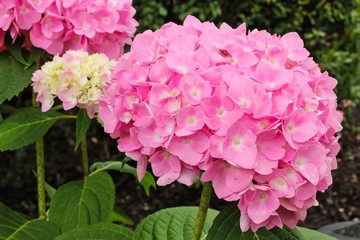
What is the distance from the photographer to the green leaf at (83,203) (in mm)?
1860

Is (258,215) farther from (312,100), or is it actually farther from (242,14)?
(242,14)

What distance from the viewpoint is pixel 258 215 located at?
4.33 ft

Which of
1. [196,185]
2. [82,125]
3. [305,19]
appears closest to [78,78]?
[82,125]

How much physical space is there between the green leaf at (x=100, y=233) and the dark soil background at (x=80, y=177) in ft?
9.56

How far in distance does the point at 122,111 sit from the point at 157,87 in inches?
4.2

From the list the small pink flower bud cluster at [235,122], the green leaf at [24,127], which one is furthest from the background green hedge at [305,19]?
the small pink flower bud cluster at [235,122]

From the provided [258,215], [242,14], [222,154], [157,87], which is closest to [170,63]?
[157,87]

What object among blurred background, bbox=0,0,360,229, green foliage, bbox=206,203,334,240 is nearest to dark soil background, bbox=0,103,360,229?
blurred background, bbox=0,0,360,229

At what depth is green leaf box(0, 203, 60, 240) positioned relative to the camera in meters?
1.86

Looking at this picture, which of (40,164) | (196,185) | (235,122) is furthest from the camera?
(196,185)

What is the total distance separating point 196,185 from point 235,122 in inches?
129

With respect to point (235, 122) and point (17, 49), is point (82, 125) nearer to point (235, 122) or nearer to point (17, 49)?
point (17, 49)

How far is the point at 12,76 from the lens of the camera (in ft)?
6.60

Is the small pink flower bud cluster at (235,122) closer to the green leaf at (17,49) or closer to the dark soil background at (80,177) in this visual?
the green leaf at (17,49)
